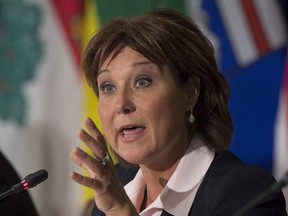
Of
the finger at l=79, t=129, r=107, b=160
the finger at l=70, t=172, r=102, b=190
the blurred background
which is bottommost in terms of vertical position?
the blurred background

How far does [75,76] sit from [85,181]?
7.33 feet

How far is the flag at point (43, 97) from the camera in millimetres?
3838

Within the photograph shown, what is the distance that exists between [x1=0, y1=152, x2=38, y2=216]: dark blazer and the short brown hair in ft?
1.47

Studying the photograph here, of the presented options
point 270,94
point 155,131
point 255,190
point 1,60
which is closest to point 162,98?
point 155,131

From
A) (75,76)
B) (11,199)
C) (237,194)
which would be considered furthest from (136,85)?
(75,76)

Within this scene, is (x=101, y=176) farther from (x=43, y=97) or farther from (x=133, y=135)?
(x=43, y=97)

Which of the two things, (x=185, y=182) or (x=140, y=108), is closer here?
(x=140, y=108)

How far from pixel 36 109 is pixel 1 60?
1.02 feet

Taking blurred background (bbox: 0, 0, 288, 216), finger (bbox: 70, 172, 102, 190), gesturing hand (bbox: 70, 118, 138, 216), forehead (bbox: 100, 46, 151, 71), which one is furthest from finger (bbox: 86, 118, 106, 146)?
blurred background (bbox: 0, 0, 288, 216)

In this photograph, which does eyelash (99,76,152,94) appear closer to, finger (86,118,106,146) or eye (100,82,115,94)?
eye (100,82,115,94)

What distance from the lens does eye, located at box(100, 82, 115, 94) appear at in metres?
2.14

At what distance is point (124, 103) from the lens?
6.72ft

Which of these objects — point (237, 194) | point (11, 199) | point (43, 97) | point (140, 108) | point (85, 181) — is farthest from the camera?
point (43, 97)

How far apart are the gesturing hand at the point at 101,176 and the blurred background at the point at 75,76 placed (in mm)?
1909
